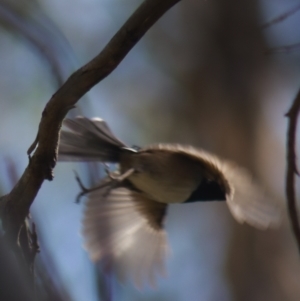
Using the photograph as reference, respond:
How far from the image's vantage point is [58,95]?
59cm

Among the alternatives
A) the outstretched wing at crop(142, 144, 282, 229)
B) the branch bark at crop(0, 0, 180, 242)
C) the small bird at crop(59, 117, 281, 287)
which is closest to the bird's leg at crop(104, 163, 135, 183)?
the small bird at crop(59, 117, 281, 287)

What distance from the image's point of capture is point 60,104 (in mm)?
600

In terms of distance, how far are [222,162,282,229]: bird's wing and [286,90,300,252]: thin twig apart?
22 centimetres

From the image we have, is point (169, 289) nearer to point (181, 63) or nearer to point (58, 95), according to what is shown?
point (181, 63)

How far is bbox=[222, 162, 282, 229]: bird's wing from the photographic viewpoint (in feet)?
3.05

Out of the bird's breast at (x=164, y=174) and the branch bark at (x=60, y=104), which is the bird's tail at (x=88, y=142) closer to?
the bird's breast at (x=164, y=174)

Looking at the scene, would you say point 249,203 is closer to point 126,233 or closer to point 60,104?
point 126,233

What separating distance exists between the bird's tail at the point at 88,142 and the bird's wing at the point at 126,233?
67 mm

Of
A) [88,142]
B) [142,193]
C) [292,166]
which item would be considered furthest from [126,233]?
[292,166]

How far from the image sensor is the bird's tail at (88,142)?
0.97 m

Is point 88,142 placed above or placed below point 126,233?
above

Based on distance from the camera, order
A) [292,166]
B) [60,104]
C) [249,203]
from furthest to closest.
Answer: [249,203] < [292,166] < [60,104]

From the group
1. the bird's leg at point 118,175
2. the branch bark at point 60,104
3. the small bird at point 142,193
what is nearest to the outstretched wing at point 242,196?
the small bird at point 142,193

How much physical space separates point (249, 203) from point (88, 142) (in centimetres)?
29
